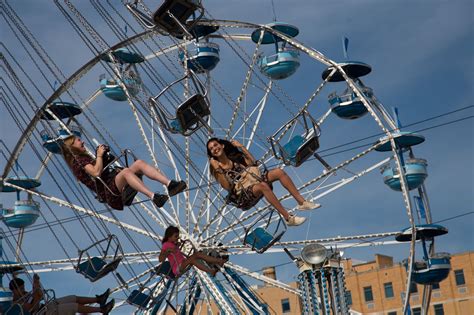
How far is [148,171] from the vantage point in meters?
13.2

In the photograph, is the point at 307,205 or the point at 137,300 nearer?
the point at 307,205

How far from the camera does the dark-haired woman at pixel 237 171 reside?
14281 mm

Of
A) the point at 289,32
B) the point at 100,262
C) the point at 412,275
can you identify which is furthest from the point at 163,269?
the point at 289,32

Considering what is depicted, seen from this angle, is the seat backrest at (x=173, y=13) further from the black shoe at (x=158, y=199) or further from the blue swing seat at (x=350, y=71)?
the blue swing seat at (x=350, y=71)

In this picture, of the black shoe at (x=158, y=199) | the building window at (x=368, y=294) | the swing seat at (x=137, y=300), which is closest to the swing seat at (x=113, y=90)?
the swing seat at (x=137, y=300)

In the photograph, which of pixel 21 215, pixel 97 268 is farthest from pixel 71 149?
pixel 21 215

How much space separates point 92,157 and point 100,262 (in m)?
2.61

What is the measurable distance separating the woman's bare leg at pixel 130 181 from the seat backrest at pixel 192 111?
1499 mm

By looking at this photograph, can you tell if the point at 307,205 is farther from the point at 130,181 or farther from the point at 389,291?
the point at 389,291

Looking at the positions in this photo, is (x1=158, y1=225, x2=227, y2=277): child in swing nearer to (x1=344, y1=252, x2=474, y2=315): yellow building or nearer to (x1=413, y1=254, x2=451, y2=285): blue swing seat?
(x1=413, y1=254, x2=451, y2=285): blue swing seat

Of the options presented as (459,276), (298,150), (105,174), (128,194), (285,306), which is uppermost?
(285,306)

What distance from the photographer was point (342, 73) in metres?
22.4

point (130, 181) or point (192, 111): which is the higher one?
point (192, 111)

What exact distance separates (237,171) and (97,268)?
3099 millimetres
